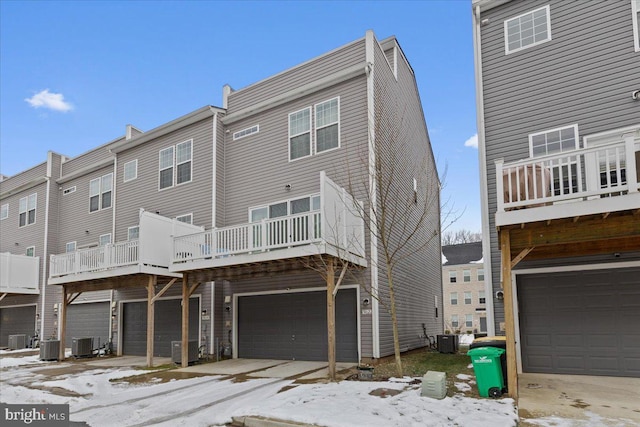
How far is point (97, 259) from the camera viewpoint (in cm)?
1448

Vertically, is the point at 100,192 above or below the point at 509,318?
above

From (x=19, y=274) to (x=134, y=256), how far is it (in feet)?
35.0

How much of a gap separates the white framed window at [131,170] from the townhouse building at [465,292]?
29.1 m

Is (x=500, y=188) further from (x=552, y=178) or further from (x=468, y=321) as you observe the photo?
(x=468, y=321)

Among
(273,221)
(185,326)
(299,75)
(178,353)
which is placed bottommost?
(178,353)

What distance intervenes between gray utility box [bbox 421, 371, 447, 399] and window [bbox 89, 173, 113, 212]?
16029mm

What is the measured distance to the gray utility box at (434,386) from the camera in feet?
22.7

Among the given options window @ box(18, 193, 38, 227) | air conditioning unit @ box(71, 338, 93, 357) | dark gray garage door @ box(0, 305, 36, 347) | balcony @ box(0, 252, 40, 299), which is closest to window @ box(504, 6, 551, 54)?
air conditioning unit @ box(71, 338, 93, 357)

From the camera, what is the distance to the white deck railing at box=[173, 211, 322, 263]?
33.7ft

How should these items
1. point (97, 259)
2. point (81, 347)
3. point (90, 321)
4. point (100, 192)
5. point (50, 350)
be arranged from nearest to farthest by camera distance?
point (97, 259)
point (50, 350)
point (81, 347)
point (90, 321)
point (100, 192)

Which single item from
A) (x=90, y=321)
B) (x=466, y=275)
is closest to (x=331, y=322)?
(x=90, y=321)

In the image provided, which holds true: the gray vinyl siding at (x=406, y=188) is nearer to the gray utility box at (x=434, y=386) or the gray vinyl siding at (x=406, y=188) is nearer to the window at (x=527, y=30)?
the window at (x=527, y=30)

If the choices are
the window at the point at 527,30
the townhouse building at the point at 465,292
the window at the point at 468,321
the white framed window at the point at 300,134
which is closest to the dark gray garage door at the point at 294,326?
the white framed window at the point at 300,134

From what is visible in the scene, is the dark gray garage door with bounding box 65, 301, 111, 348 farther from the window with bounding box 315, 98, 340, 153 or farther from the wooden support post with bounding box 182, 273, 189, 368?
the window with bounding box 315, 98, 340, 153
